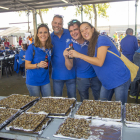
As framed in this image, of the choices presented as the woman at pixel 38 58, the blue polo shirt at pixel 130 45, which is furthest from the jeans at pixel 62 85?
the blue polo shirt at pixel 130 45

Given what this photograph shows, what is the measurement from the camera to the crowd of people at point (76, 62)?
70.2 inches

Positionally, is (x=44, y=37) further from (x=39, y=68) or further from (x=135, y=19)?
(x=135, y=19)

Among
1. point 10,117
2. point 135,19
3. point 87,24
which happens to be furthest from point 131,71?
point 135,19

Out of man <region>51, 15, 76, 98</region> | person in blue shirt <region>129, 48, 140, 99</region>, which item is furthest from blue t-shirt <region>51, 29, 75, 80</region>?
person in blue shirt <region>129, 48, 140, 99</region>

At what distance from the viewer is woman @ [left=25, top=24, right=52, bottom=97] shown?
2.10 meters

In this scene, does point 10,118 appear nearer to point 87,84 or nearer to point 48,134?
point 48,134

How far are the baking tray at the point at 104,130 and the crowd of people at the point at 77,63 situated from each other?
0.56m

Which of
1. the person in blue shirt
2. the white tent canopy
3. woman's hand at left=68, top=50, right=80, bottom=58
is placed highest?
the white tent canopy

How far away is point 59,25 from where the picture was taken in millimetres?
2346

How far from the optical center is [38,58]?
2.13 m

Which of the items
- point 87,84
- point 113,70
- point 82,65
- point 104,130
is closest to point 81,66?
point 82,65

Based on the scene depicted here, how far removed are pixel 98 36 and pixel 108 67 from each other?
1.18ft

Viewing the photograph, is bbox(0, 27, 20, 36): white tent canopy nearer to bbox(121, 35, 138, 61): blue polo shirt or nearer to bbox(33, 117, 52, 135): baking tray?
bbox(121, 35, 138, 61): blue polo shirt

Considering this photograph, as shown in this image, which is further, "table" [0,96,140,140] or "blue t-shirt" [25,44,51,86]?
"blue t-shirt" [25,44,51,86]
